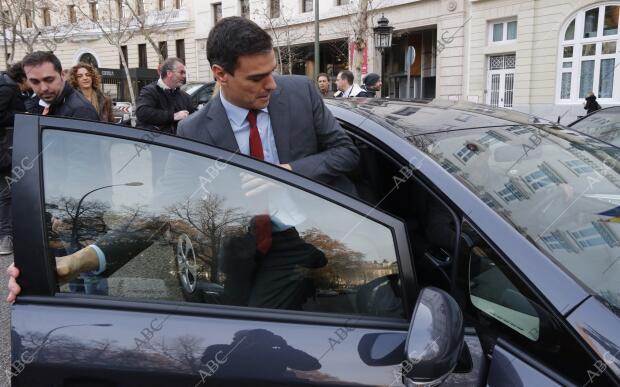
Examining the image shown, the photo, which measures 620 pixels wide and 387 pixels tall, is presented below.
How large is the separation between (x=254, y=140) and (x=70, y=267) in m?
0.82

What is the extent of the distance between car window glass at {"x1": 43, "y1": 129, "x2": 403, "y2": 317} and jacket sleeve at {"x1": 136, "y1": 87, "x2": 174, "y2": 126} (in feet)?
13.5

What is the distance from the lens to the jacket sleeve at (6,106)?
4.52 m

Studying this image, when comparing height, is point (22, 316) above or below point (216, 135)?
below

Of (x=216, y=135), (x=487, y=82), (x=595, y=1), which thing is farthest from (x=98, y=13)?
(x=216, y=135)

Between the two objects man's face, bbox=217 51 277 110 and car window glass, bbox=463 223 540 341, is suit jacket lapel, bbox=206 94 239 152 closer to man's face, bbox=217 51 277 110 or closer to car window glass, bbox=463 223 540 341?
man's face, bbox=217 51 277 110

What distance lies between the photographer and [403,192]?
2.20m

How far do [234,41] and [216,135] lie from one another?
36 cm

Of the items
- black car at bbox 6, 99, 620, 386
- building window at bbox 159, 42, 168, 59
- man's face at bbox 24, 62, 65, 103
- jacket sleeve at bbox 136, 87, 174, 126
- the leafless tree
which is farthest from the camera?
building window at bbox 159, 42, 168, 59

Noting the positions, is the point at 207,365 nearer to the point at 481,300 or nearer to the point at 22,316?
the point at 22,316

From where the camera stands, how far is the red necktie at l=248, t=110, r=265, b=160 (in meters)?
1.92

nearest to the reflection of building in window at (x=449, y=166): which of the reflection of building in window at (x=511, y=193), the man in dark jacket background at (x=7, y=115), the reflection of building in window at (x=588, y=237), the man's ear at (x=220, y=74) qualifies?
the reflection of building in window at (x=511, y=193)

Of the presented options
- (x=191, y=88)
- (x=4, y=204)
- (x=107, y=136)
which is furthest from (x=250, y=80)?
(x=191, y=88)

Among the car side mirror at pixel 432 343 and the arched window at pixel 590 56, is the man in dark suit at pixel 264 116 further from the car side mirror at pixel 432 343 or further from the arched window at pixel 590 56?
the arched window at pixel 590 56

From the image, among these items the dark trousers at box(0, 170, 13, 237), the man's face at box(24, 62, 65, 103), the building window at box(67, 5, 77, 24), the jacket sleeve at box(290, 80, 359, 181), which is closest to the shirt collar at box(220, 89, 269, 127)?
the jacket sleeve at box(290, 80, 359, 181)
